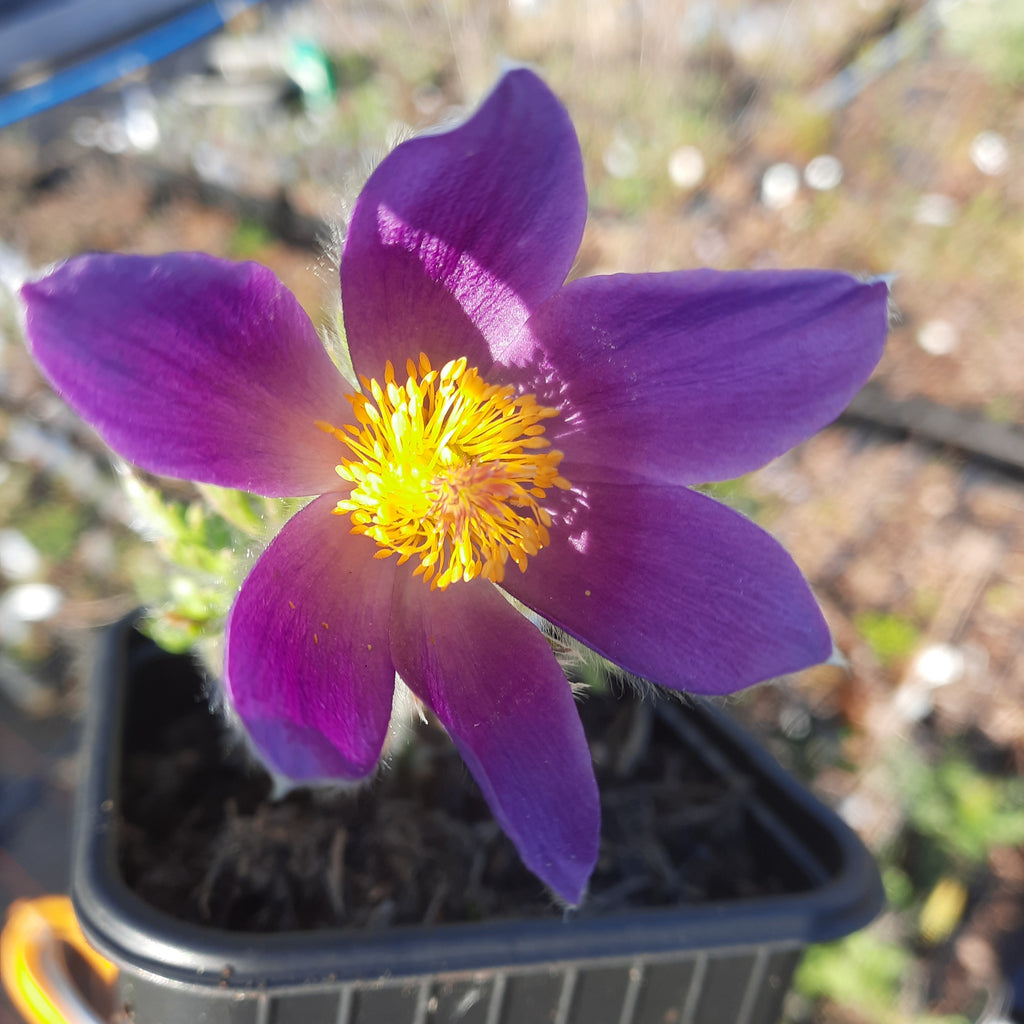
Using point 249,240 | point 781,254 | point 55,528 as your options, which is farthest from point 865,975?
point 249,240

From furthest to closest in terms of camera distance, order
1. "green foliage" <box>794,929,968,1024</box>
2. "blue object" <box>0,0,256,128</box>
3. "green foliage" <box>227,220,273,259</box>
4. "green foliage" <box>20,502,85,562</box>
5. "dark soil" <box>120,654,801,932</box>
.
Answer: "blue object" <box>0,0,256,128</box> → "green foliage" <box>227,220,273,259</box> → "green foliage" <box>20,502,85,562</box> → "green foliage" <box>794,929,968,1024</box> → "dark soil" <box>120,654,801,932</box>

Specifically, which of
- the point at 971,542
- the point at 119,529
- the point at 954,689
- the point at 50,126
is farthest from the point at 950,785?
the point at 50,126

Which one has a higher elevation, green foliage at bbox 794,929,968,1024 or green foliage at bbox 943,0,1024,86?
green foliage at bbox 943,0,1024,86

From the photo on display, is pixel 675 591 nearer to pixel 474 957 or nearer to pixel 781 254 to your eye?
pixel 474 957

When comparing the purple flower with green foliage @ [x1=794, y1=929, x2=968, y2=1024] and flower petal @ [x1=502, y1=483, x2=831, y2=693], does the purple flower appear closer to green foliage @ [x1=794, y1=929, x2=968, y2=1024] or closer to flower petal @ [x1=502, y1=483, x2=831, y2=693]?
flower petal @ [x1=502, y1=483, x2=831, y2=693]

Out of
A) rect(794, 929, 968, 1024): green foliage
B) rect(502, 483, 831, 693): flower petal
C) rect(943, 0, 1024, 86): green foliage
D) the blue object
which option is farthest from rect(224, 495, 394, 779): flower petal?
the blue object
